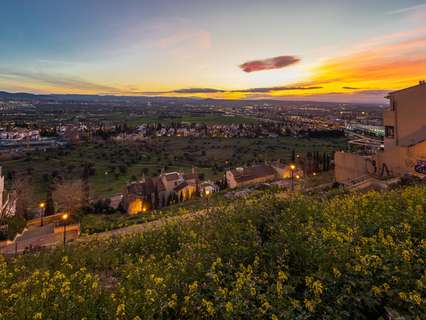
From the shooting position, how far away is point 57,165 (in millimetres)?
59219

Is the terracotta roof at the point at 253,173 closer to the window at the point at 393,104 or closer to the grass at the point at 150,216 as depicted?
the grass at the point at 150,216

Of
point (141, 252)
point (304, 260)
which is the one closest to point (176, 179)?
point (141, 252)

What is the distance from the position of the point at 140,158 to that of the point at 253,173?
1437 inches

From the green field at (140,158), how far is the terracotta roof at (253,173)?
11246 mm

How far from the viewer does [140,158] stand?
223ft

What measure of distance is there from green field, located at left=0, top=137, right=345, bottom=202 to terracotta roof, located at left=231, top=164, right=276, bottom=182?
36.9ft

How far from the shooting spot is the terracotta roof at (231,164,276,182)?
38312mm

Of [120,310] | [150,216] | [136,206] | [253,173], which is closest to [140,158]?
[136,206]

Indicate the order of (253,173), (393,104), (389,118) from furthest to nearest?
(253,173), (389,118), (393,104)

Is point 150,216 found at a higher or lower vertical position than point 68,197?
higher

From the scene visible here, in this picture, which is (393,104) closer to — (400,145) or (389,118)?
(389,118)

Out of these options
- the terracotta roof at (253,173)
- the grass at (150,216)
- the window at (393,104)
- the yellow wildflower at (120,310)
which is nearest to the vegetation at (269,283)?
the yellow wildflower at (120,310)

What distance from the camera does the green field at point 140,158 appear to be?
169ft

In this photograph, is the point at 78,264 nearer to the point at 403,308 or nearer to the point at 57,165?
the point at 403,308
